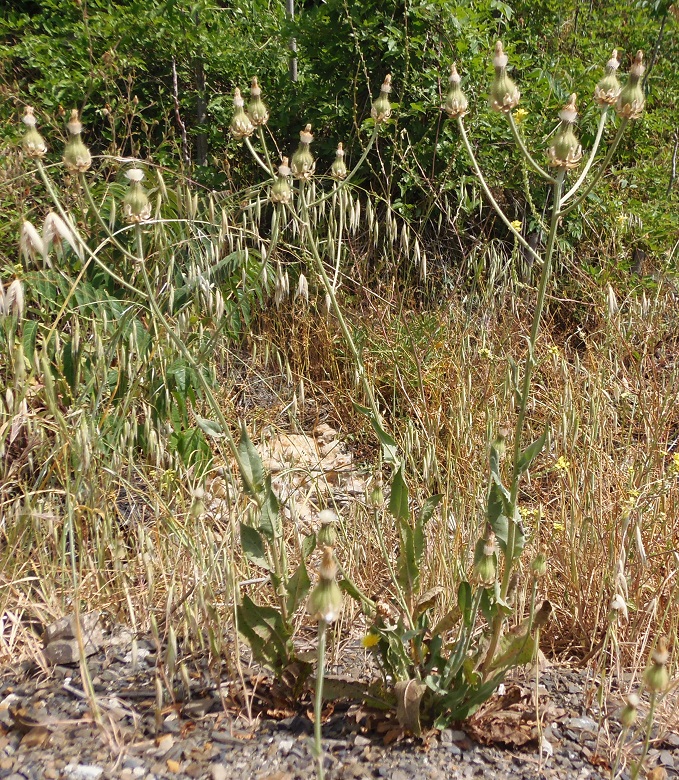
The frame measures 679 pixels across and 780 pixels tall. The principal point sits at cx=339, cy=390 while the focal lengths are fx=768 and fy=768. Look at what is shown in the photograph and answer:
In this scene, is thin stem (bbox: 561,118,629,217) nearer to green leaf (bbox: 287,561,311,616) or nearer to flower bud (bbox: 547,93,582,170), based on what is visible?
flower bud (bbox: 547,93,582,170)

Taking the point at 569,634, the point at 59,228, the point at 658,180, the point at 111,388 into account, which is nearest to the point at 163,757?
the point at 59,228

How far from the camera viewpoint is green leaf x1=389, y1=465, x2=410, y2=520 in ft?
4.05

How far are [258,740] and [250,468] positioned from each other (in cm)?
43

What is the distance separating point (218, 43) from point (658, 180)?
243 centimetres

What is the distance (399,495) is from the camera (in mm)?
1241

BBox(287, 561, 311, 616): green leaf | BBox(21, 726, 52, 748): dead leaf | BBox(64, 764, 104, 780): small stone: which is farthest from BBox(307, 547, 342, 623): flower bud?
BBox(21, 726, 52, 748): dead leaf

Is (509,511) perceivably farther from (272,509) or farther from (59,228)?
(59,228)

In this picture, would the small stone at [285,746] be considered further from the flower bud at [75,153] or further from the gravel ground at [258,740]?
the flower bud at [75,153]

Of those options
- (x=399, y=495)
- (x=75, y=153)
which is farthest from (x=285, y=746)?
(x=75, y=153)

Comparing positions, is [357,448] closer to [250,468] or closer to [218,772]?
[250,468]

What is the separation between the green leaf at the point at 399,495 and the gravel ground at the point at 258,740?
1.12ft

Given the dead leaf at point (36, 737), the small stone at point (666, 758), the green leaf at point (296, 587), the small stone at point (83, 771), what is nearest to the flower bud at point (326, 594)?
the green leaf at point (296, 587)

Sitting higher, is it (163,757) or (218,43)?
(218,43)

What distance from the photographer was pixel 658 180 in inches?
154
